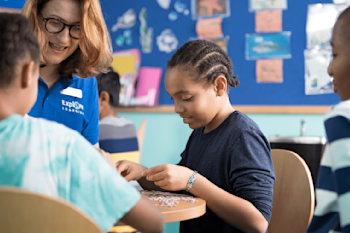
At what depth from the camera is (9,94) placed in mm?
592

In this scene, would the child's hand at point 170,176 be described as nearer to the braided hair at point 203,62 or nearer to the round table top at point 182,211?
the round table top at point 182,211

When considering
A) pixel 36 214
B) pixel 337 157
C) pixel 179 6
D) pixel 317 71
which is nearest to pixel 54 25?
pixel 36 214

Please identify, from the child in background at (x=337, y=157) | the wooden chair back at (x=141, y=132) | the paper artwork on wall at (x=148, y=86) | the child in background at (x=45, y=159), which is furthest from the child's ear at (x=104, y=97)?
the child in background at (x=337, y=157)

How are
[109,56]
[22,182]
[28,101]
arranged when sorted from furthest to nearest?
1. [109,56]
2. [28,101]
3. [22,182]

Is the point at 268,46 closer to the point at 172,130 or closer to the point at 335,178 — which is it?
the point at 172,130

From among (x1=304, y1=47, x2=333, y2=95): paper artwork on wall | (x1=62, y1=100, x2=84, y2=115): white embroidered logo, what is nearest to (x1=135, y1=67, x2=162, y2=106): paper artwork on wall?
(x1=304, y1=47, x2=333, y2=95): paper artwork on wall

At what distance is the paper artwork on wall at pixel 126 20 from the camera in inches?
116

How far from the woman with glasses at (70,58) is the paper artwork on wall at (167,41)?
137 centimetres

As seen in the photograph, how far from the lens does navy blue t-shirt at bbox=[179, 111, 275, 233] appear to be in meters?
0.92

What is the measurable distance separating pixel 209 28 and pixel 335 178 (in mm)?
2269

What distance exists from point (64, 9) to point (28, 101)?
2.25 ft

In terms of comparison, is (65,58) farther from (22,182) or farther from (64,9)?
(22,182)

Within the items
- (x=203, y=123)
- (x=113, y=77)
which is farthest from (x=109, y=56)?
(x=113, y=77)

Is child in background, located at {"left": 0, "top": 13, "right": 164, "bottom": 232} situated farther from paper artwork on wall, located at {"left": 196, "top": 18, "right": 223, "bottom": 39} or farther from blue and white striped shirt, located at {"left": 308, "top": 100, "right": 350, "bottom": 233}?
paper artwork on wall, located at {"left": 196, "top": 18, "right": 223, "bottom": 39}
